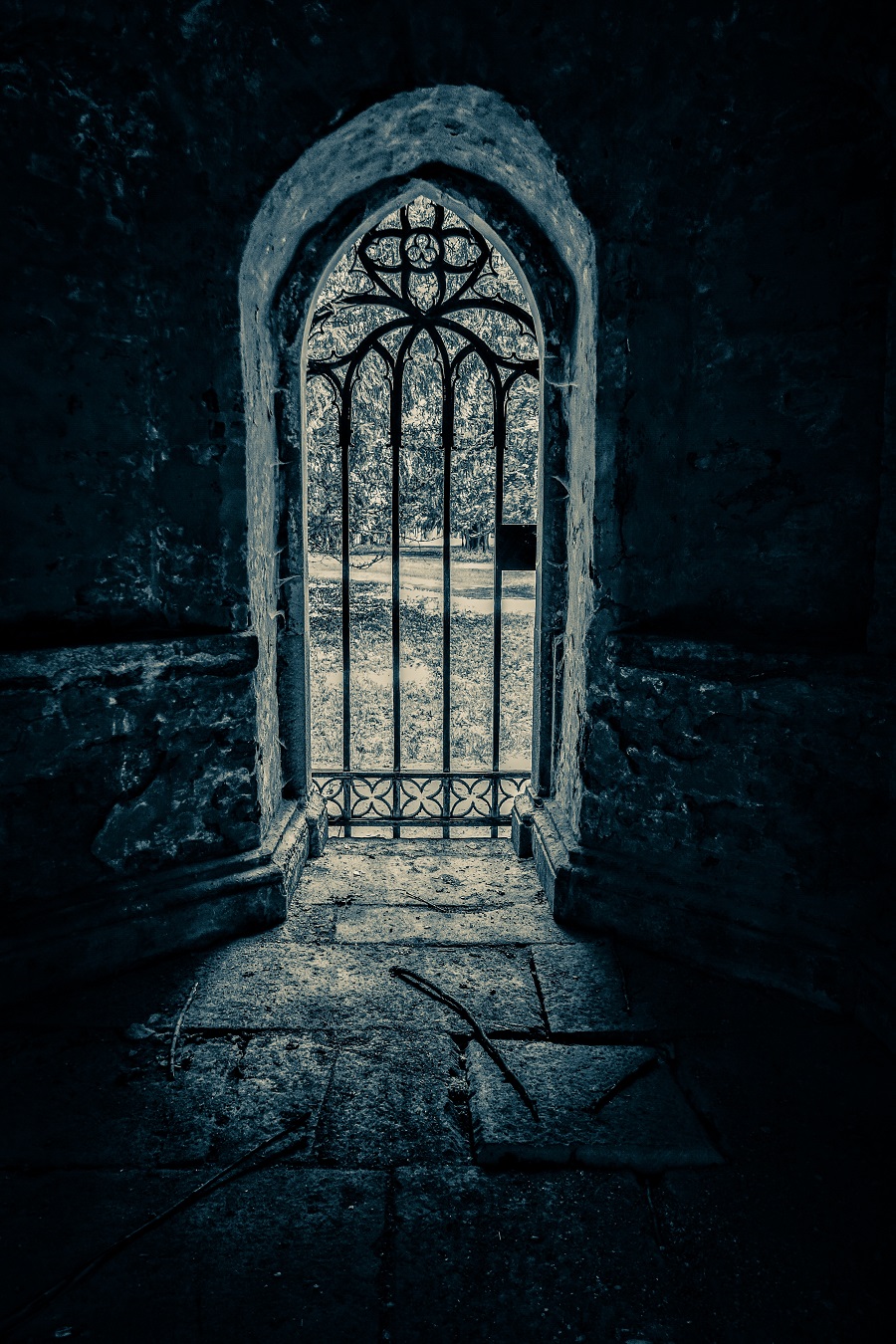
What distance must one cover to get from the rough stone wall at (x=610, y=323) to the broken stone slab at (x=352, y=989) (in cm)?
53

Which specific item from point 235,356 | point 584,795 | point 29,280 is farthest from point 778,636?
point 29,280

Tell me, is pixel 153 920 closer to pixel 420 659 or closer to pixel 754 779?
pixel 754 779

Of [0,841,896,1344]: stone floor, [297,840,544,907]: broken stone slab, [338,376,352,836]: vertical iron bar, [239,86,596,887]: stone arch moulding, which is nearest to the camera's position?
[0,841,896,1344]: stone floor

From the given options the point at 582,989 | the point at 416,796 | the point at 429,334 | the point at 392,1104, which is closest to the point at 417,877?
the point at 416,796

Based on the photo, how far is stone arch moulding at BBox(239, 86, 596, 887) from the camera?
273cm

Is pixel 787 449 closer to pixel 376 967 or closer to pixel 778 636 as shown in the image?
pixel 778 636

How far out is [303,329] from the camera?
3223 millimetres

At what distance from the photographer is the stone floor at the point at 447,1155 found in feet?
4.68

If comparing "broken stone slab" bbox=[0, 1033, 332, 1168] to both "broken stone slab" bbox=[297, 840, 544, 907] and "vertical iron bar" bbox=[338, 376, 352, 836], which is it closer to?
"broken stone slab" bbox=[297, 840, 544, 907]

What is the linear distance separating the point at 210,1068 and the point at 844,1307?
62.9 inches

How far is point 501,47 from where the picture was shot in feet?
8.18

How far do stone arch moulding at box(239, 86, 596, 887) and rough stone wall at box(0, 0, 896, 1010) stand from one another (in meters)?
0.15

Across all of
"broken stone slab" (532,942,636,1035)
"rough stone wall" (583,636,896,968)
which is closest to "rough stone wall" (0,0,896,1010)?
"rough stone wall" (583,636,896,968)

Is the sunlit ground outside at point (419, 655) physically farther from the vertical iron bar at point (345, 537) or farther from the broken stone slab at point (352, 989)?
the broken stone slab at point (352, 989)
